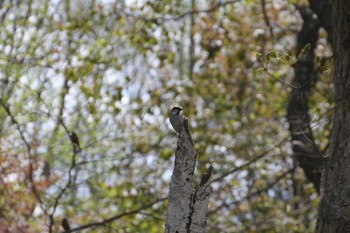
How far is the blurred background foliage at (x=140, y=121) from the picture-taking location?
6.11 meters

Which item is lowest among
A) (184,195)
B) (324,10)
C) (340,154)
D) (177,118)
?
(184,195)

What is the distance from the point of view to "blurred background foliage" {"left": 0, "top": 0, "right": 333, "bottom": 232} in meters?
6.11

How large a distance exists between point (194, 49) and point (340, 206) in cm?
930

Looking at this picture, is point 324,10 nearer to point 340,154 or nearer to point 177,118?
point 340,154

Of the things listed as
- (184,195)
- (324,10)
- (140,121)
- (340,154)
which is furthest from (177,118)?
(140,121)

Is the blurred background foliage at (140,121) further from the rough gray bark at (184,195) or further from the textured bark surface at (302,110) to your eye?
the rough gray bark at (184,195)

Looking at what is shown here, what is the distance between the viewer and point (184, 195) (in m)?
2.25

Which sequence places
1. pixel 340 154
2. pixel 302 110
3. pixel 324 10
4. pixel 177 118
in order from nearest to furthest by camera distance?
pixel 177 118
pixel 340 154
pixel 324 10
pixel 302 110

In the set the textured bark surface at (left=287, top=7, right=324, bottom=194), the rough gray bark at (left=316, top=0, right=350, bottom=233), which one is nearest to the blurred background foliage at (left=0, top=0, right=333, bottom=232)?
the textured bark surface at (left=287, top=7, right=324, bottom=194)

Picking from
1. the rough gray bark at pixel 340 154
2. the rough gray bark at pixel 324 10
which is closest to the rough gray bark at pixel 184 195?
the rough gray bark at pixel 340 154

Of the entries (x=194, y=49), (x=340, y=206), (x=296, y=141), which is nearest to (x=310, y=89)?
(x=296, y=141)

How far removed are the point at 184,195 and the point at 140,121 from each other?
537 cm

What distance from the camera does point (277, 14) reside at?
855cm

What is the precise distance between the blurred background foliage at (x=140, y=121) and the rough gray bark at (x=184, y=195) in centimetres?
310
